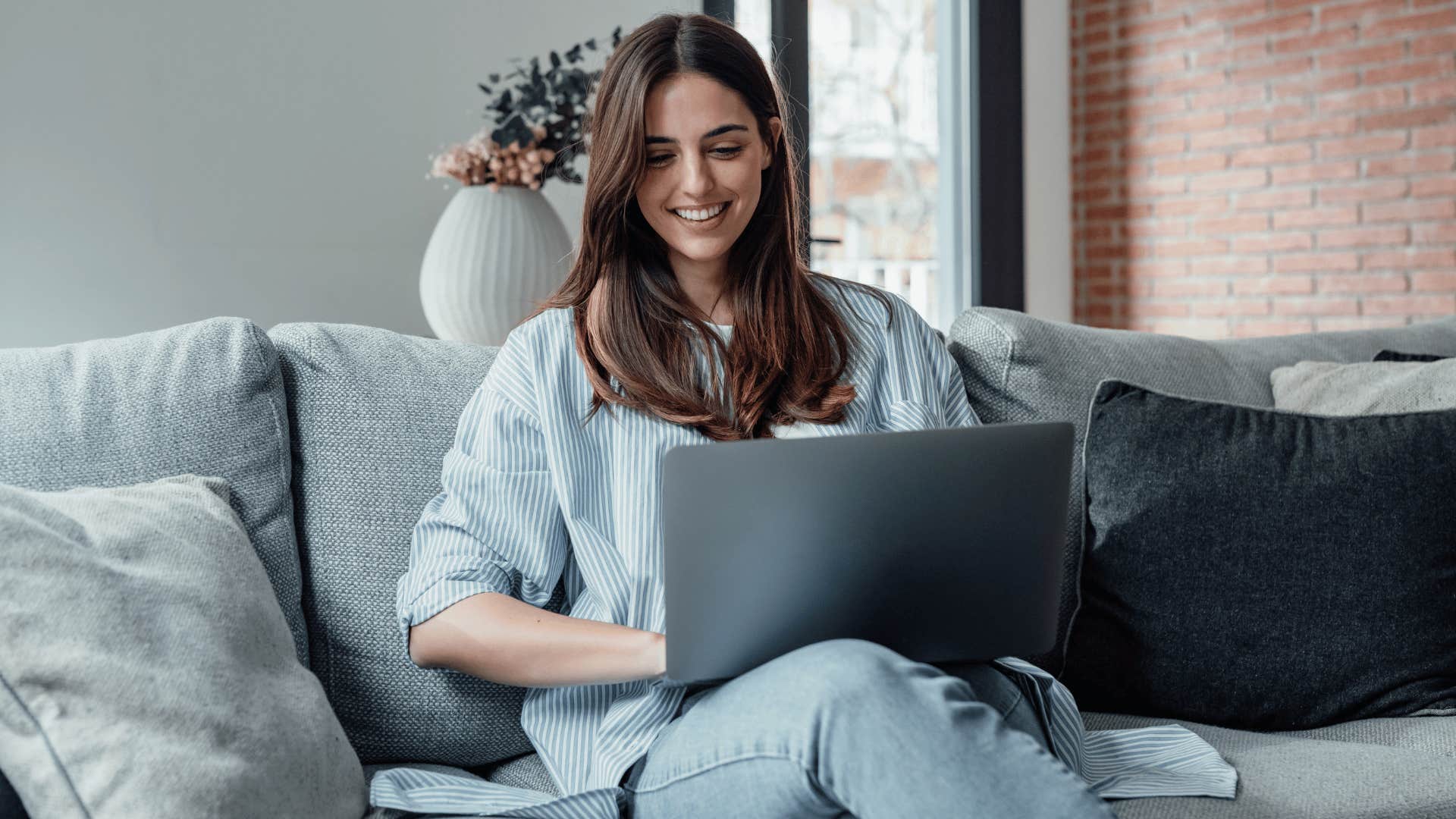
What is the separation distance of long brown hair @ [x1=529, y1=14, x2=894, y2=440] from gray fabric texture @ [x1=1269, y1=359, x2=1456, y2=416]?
0.70m

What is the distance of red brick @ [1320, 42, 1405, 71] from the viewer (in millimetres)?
3740

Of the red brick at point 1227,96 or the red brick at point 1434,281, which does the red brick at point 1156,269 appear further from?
the red brick at point 1434,281

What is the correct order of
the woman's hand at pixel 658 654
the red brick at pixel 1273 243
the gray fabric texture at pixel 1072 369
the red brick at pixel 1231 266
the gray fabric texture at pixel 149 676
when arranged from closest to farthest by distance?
the gray fabric texture at pixel 149 676 < the woman's hand at pixel 658 654 < the gray fabric texture at pixel 1072 369 < the red brick at pixel 1273 243 < the red brick at pixel 1231 266

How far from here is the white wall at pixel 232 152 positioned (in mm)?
2312

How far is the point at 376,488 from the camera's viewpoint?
4.65ft

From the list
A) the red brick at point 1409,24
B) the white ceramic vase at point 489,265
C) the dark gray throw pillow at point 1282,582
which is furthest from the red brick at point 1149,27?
the dark gray throw pillow at point 1282,582

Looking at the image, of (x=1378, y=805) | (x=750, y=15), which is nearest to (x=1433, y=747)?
(x=1378, y=805)

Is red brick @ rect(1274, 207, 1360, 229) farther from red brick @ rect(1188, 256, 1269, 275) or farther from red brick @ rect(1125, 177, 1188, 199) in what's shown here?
red brick @ rect(1125, 177, 1188, 199)

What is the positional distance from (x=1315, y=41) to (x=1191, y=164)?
0.52 metres

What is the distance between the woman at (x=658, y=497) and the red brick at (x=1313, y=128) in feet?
9.38

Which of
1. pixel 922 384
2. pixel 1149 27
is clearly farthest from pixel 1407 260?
pixel 922 384

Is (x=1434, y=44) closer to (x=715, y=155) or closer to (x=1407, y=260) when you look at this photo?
(x=1407, y=260)

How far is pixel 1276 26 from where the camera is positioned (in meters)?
3.98

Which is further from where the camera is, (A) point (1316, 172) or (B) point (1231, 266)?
(B) point (1231, 266)
